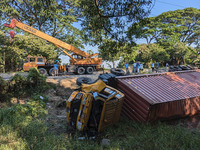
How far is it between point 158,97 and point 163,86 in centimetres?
102

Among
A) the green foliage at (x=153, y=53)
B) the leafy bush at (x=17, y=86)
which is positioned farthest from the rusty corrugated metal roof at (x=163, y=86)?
the green foliage at (x=153, y=53)

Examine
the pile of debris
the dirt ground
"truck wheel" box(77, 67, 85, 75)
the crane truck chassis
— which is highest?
the crane truck chassis

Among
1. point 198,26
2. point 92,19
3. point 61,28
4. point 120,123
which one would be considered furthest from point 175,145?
point 198,26

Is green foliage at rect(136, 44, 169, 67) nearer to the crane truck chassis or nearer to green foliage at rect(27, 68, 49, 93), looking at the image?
the crane truck chassis

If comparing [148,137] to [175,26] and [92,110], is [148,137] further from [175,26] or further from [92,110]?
[175,26]

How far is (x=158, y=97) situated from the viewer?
5.06 meters

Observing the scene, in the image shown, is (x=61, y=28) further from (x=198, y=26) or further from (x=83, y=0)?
(x=198, y=26)

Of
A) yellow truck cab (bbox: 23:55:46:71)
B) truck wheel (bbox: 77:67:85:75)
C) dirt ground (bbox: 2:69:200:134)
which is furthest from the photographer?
truck wheel (bbox: 77:67:85:75)

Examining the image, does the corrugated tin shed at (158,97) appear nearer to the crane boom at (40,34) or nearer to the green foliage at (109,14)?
the green foliage at (109,14)

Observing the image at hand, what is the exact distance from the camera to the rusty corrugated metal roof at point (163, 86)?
5145mm

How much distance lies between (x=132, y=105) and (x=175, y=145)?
6.65ft

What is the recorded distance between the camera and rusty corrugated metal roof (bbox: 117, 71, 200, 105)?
203 inches

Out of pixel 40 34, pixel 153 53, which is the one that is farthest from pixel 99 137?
pixel 153 53

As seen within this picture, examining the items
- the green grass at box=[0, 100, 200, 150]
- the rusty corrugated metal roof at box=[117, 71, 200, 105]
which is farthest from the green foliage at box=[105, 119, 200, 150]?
the rusty corrugated metal roof at box=[117, 71, 200, 105]
